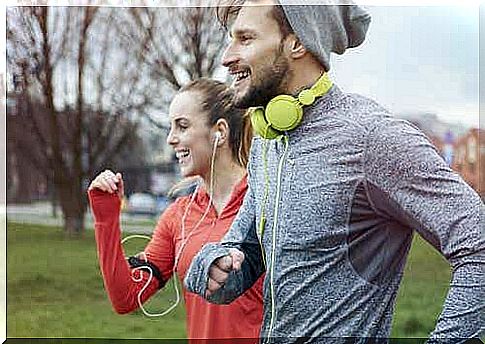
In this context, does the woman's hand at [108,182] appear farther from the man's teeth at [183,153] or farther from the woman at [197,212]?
the man's teeth at [183,153]

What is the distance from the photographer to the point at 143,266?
11.1 ft

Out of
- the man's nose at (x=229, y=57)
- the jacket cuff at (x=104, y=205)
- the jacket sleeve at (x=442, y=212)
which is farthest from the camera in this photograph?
the jacket cuff at (x=104, y=205)

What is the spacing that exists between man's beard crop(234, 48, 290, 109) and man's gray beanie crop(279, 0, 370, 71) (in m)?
0.10

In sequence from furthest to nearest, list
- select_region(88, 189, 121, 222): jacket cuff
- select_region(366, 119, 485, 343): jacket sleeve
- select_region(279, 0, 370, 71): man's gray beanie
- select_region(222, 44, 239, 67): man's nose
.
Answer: select_region(88, 189, 121, 222): jacket cuff, select_region(222, 44, 239, 67): man's nose, select_region(279, 0, 370, 71): man's gray beanie, select_region(366, 119, 485, 343): jacket sleeve

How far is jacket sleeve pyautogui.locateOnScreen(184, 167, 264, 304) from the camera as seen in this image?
3.30 metres

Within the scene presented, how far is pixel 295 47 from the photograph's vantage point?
3.20m

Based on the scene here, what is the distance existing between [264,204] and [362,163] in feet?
1.21

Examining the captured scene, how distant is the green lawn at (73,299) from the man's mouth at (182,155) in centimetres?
32

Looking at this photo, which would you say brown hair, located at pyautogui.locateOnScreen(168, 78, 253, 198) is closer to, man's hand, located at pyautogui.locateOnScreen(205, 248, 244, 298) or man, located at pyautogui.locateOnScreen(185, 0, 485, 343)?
man, located at pyautogui.locateOnScreen(185, 0, 485, 343)

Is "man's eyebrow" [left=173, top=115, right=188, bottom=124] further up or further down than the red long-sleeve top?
further up

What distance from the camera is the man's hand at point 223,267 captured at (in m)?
3.30

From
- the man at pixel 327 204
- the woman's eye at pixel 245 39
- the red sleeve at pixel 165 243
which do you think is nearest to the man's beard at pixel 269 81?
the man at pixel 327 204

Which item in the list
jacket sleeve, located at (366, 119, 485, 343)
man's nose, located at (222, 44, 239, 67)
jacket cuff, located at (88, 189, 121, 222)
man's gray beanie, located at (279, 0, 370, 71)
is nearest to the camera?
jacket sleeve, located at (366, 119, 485, 343)

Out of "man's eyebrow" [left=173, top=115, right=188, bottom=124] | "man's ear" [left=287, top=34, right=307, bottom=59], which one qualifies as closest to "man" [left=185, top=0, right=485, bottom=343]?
"man's ear" [left=287, top=34, right=307, bottom=59]
